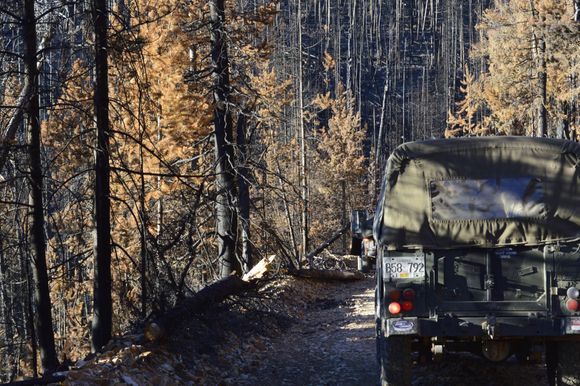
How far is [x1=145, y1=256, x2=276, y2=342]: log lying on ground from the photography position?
7.76 m

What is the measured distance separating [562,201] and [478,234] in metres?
0.85

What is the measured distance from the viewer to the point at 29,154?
8375 millimetres

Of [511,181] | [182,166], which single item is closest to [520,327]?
[511,181]

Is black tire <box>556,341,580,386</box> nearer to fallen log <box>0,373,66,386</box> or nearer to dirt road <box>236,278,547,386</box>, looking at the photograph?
dirt road <box>236,278,547,386</box>

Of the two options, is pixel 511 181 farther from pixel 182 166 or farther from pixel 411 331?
pixel 182 166

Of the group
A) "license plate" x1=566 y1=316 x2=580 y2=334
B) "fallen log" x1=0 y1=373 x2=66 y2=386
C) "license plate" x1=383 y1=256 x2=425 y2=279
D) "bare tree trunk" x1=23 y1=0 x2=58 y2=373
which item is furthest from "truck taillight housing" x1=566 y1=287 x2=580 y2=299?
"bare tree trunk" x1=23 y1=0 x2=58 y2=373

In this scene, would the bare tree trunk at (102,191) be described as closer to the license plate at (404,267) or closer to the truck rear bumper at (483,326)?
the license plate at (404,267)

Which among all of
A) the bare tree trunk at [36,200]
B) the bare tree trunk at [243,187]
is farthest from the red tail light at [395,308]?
the bare tree trunk at [243,187]

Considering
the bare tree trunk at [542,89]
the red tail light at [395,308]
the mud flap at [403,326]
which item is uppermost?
the bare tree trunk at [542,89]

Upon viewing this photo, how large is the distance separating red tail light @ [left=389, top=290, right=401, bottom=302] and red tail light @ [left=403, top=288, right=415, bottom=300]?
0.06 meters

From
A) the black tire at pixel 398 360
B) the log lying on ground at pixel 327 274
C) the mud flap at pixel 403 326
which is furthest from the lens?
the log lying on ground at pixel 327 274

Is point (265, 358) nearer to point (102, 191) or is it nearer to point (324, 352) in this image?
point (324, 352)

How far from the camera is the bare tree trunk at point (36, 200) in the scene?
26.8 feet

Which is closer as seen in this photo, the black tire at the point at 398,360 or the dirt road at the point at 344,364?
the black tire at the point at 398,360
